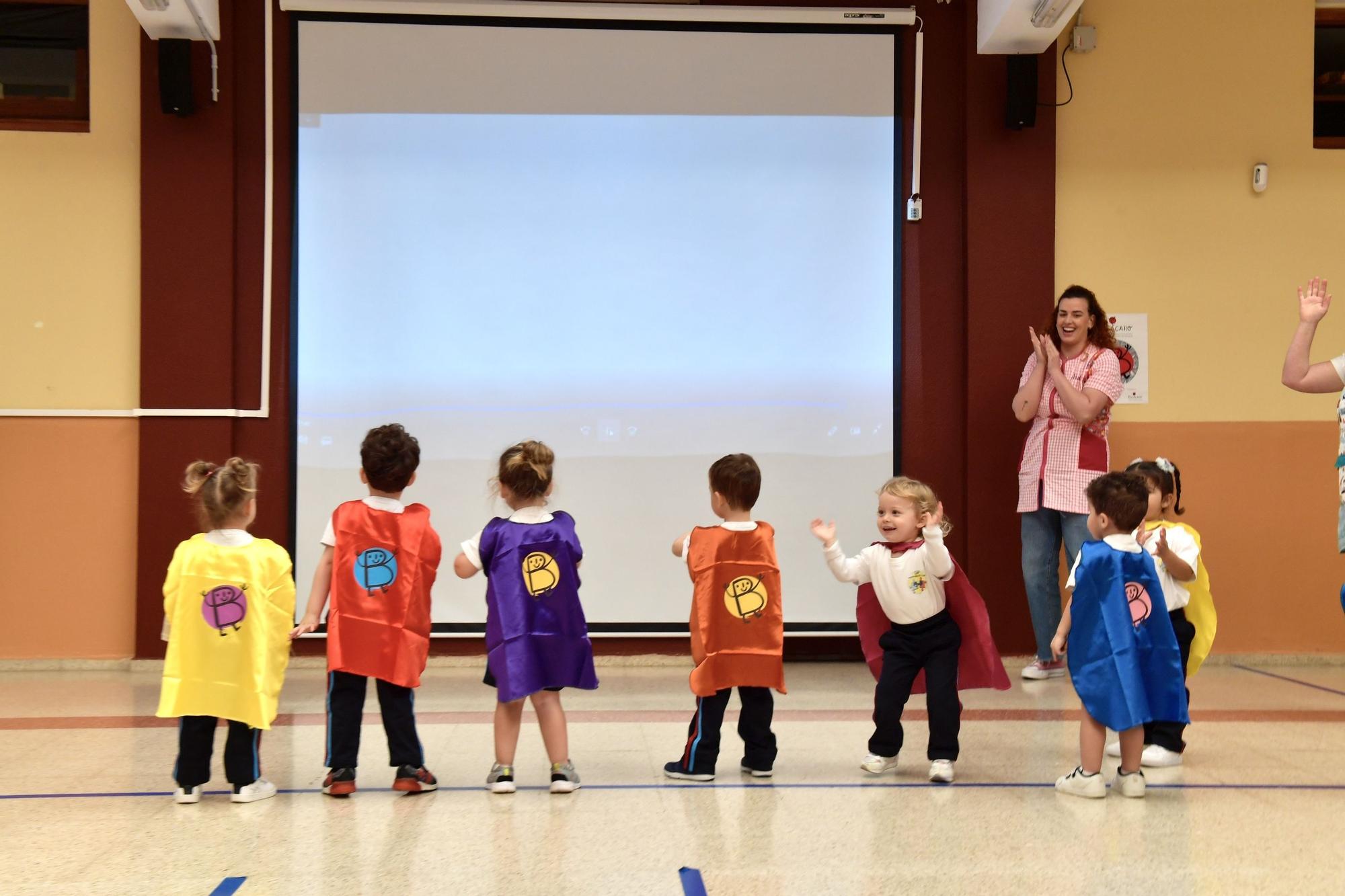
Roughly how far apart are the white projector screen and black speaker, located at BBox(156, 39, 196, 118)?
0.47 metres

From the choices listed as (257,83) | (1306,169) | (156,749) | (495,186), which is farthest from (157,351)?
(1306,169)

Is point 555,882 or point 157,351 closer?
point 555,882

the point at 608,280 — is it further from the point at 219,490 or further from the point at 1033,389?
the point at 219,490

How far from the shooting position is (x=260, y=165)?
5.13 meters

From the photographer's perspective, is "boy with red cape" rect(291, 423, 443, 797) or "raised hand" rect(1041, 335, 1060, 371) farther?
"raised hand" rect(1041, 335, 1060, 371)

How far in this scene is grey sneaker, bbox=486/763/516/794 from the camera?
2.90 metres

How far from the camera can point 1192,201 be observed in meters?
5.36

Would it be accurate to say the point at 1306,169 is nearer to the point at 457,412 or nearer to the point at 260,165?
the point at 457,412

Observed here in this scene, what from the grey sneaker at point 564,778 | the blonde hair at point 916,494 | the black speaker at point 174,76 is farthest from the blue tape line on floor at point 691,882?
the black speaker at point 174,76

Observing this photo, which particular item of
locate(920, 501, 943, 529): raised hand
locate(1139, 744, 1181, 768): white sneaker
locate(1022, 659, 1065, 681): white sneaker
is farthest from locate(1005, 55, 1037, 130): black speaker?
locate(1139, 744, 1181, 768): white sneaker

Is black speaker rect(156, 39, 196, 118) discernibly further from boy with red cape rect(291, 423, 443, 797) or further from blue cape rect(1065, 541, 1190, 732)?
blue cape rect(1065, 541, 1190, 732)

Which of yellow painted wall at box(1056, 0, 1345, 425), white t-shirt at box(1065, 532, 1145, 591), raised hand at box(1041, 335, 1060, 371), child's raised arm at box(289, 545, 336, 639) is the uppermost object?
yellow painted wall at box(1056, 0, 1345, 425)

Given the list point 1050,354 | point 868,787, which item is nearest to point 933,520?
point 868,787

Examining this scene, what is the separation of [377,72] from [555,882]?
155 inches
